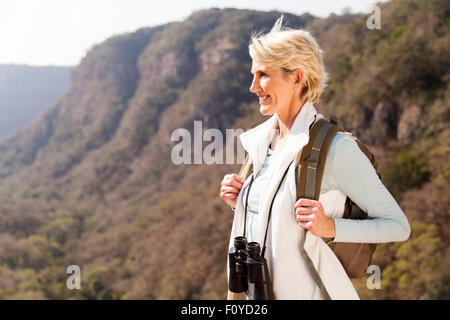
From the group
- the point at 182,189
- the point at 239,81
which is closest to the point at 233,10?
the point at 239,81

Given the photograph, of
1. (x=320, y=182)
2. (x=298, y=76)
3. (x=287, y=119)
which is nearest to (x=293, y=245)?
(x=320, y=182)

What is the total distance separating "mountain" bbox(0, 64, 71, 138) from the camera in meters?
82.8

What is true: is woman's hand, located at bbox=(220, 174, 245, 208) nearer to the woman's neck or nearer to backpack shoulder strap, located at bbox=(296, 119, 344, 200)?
the woman's neck

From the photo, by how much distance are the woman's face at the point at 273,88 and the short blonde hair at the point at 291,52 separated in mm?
30

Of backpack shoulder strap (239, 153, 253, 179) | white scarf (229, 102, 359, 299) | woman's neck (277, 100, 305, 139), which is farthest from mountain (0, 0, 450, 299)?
white scarf (229, 102, 359, 299)

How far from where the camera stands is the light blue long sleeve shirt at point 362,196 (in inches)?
52.4

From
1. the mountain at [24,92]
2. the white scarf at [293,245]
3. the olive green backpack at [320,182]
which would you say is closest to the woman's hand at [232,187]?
the white scarf at [293,245]

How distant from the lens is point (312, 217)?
4.30ft

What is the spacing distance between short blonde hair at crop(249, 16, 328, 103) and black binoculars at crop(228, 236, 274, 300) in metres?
0.66

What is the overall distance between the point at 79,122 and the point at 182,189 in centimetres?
3880

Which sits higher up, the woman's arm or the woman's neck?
the woman's neck

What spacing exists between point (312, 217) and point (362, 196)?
20cm

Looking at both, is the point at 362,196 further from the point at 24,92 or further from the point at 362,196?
the point at 24,92
